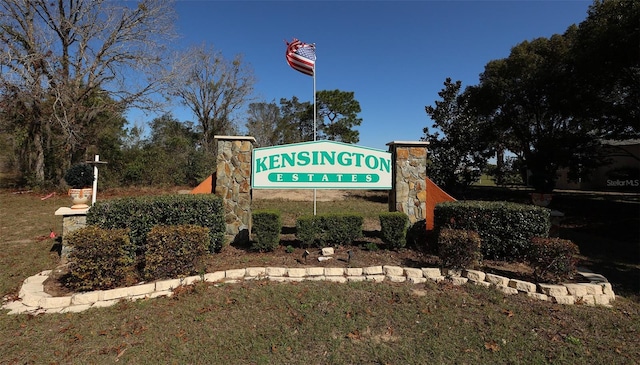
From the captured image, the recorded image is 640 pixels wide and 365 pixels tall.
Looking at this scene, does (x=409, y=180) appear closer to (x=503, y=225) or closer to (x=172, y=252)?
A: (x=503, y=225)

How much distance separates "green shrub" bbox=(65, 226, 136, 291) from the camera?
3957mm

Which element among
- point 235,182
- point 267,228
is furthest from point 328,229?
point 235,182

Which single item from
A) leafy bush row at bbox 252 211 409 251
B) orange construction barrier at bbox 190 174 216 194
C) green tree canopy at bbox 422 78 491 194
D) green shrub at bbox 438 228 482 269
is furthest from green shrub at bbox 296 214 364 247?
green tree canopy at bbox 422 78 491 194

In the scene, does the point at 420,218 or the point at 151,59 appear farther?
the point at 151,59

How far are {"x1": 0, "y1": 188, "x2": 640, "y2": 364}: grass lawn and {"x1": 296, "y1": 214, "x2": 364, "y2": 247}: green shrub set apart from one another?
1.45 m

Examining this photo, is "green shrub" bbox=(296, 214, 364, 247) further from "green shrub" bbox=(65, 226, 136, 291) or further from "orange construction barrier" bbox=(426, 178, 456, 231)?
"green shrub" bbox=(65, 226, 136, 291)

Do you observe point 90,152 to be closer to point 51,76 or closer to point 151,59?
point 51,76

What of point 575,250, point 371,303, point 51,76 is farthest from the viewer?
point 51,76

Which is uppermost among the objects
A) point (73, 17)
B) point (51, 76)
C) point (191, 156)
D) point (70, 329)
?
point (73, 17)

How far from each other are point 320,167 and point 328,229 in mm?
1445

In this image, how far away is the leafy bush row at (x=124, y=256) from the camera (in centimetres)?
397

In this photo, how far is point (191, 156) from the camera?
18.5 m

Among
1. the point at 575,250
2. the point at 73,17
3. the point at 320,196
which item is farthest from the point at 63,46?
the point at 575,250

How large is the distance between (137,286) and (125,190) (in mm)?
14312
